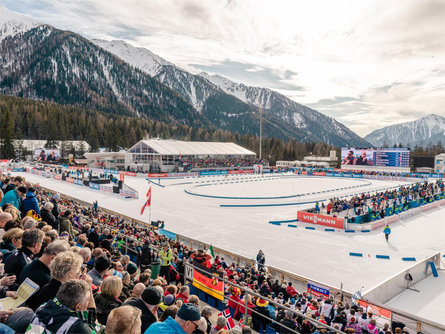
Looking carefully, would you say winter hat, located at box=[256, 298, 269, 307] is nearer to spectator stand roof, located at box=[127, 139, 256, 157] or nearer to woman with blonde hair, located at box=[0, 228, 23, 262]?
woman with blonde hair, located at box=[0, 228, 23, 262]

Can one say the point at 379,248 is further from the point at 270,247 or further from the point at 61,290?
the point at 61,290

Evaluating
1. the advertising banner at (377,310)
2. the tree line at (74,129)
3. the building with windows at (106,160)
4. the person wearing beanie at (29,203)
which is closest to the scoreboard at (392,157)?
the tree line at (74,129)

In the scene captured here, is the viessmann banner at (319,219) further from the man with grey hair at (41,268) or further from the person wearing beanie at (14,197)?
the man with grey hair at (41,268)

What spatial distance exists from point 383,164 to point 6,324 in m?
71.6

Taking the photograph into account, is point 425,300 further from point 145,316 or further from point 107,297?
point 107,297

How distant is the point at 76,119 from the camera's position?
4532 inches

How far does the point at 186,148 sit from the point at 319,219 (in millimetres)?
52711

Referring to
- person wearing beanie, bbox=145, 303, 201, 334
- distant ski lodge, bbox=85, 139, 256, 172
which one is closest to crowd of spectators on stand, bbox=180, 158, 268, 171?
distant ski lodge, bbox=85, 139, 256, 172

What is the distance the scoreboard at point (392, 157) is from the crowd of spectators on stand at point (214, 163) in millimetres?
29192

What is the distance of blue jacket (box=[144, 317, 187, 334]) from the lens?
8.98ft

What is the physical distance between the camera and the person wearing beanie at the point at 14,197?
8.30 m

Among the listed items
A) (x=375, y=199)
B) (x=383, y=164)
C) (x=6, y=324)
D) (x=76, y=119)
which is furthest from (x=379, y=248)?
(x=76, y=119)

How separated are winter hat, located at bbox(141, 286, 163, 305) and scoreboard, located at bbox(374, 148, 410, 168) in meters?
70.2

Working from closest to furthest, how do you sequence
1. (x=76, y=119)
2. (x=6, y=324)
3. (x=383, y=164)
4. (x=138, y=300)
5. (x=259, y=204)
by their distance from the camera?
(x=6, y=324) < (x=138, y=300) < (x=259, y=204) < (x=383, y=164) < (x=76, y=119)
